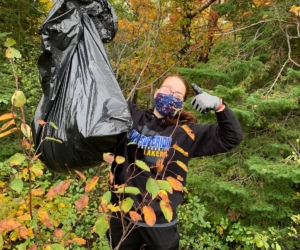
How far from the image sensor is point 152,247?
5.82 ft

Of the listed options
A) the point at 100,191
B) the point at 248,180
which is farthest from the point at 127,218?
the point at 248,180

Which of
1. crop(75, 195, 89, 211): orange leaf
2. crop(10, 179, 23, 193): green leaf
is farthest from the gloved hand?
crop(10, 179, 23, 193): green leaf

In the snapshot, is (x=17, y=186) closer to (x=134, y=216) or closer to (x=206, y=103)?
(x=134, y=216)

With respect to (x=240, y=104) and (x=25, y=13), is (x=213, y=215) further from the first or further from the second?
(x=25, y=13)

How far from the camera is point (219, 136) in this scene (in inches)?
69.1

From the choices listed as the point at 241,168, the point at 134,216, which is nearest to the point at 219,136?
the point at 134,216

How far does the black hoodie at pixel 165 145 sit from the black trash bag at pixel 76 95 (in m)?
0.25

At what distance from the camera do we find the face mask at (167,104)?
1803 mm

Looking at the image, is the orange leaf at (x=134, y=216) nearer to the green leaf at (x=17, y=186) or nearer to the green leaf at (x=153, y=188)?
the green leaf at (x=153, y=188)

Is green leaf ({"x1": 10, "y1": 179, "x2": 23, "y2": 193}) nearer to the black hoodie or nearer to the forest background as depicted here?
the black hoodie

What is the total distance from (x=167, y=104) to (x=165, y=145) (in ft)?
0.81

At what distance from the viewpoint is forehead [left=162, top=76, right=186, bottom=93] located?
1873 mm

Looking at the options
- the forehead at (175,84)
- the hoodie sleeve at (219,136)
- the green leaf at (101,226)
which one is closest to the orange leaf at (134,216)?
the green leaf at (101,226)

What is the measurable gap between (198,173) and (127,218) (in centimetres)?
184
